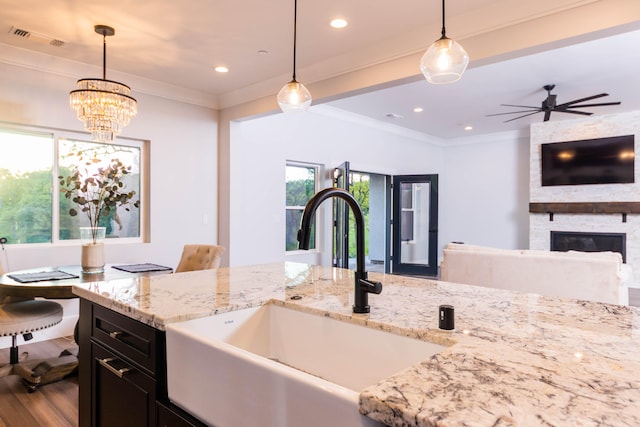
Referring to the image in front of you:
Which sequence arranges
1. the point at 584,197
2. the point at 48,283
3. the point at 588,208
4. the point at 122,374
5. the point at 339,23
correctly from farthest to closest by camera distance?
the point at 584,197 → the point at 588,208 → the point at 339,23 → the point at 48,283 → the point at 122,374

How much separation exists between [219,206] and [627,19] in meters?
4.36

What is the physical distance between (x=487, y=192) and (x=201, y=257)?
6.49 metres

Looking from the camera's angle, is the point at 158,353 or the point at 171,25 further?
the point at 171,25

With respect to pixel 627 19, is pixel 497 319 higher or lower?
lower

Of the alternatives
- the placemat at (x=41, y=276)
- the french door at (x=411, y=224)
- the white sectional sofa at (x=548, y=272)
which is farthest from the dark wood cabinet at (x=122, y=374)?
the french door at (x=411, y=224)

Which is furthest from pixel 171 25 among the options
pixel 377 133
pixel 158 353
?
pixel 377 133

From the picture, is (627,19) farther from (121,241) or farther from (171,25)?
(121,241)

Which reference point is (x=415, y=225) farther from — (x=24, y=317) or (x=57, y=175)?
(x=24, y=317)

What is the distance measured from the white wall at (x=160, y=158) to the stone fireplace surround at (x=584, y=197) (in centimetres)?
567

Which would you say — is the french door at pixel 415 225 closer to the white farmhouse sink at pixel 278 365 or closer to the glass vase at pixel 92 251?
the glass vase at pixel 92 251

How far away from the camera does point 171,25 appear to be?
3252 millimetres

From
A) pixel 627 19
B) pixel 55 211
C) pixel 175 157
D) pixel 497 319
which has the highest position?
pixel 627 19

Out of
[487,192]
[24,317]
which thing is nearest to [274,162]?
[24,317]

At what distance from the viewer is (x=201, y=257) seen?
3732 millimetres
